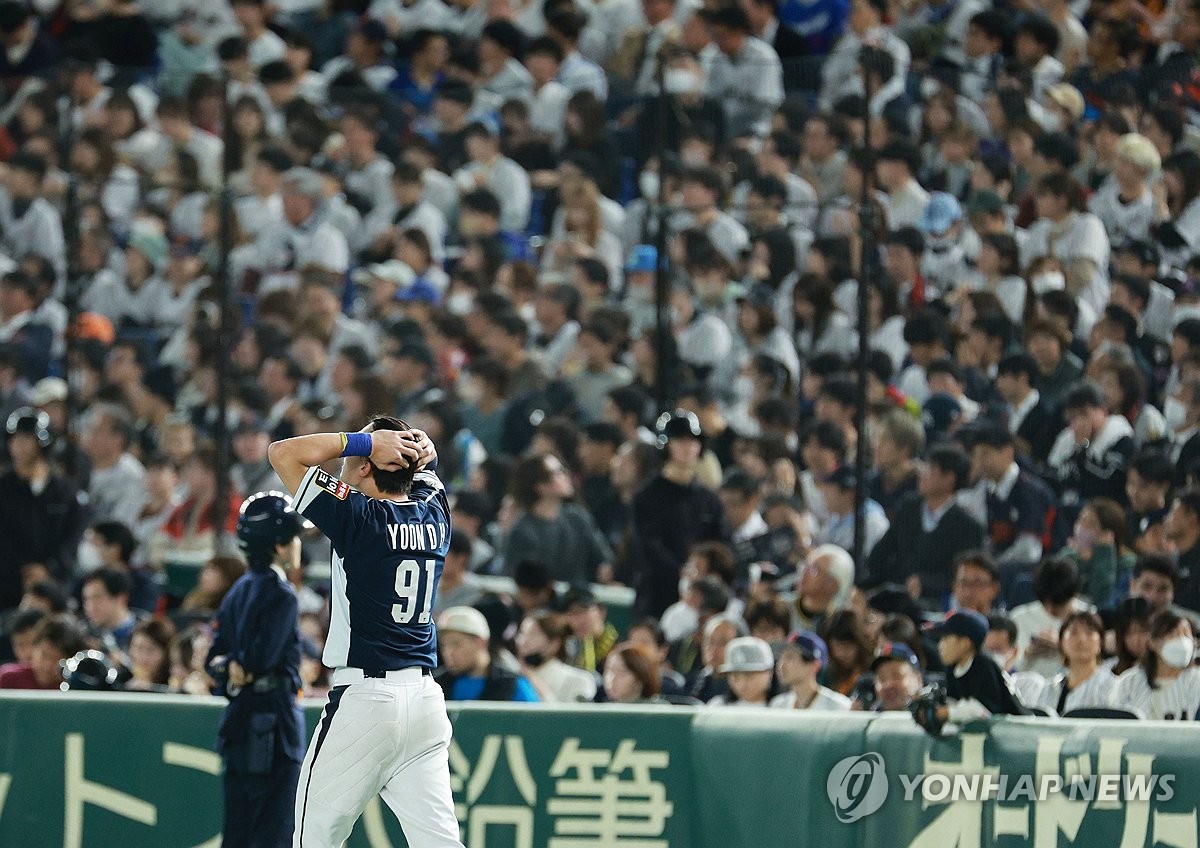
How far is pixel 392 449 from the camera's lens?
6883 mm

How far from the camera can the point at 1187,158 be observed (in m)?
10.3

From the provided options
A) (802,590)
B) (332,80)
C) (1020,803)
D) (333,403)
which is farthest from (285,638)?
(332,80)

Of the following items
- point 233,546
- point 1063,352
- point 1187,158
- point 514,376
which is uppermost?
point 1187,158

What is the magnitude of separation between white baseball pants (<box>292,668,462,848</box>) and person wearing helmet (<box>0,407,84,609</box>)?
575 cm

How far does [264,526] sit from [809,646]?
2.59 m

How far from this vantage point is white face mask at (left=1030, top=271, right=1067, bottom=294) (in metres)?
10.7

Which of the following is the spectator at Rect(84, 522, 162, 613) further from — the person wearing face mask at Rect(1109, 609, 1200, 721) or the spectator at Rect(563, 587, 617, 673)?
the person wearing face mask at Rect(1109, 609, 1200, 721)

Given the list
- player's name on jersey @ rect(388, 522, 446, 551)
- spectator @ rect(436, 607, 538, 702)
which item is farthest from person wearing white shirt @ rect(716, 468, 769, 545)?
player's name on jersey @ rect(388, 522, 446, 551)

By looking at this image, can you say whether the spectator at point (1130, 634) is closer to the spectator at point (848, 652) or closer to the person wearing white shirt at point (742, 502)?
the spectator at point (848, 652)

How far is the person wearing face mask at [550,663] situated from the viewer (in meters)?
9.97

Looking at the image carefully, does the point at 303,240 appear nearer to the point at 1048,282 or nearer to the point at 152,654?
the point at 152,654

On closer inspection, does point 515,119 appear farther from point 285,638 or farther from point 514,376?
point 285,638

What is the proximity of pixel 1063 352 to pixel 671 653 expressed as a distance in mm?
2400

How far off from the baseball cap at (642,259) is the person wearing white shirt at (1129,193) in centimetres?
258
